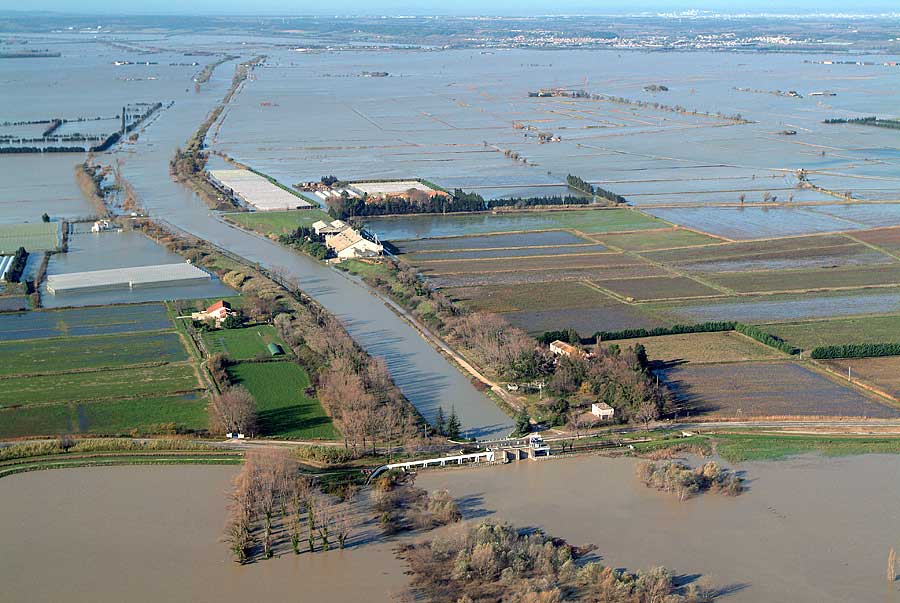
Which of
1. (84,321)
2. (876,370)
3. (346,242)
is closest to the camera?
(876,370)

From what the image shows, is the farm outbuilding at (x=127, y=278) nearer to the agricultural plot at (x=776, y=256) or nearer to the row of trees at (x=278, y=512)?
the row of trees at (x=278, y=512)

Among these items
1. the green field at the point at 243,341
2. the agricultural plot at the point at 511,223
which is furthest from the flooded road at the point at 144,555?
the agricultural plot at the point at 511,223

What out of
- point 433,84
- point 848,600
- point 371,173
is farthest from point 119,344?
point 433,84

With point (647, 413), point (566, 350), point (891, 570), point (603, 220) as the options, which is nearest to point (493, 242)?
point (603, 220)

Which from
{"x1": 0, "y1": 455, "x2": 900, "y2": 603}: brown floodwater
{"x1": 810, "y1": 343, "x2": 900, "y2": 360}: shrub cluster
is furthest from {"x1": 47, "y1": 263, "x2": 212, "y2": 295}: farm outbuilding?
{"x1": 810, "y1": 343, "x2": 900, "y2": 360}: shrub cluster

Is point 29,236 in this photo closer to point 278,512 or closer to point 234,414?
point 234,414

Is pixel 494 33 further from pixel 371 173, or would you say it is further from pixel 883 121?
pixel 371 173

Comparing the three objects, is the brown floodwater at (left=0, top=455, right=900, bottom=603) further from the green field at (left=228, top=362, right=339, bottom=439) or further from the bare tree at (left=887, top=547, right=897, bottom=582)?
the green field at (left=228, top=362, right=339, bottom=439)
